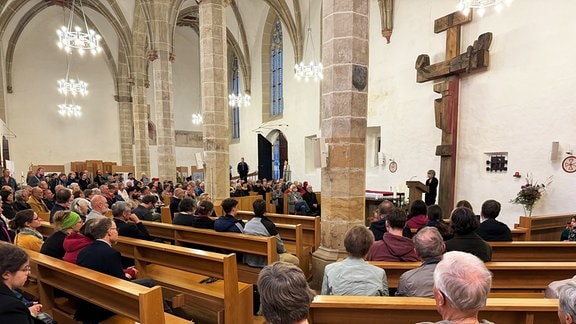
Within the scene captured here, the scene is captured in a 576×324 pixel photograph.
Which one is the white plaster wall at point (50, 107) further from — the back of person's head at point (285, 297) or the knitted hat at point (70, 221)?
the back of person's head at point (285, 297)

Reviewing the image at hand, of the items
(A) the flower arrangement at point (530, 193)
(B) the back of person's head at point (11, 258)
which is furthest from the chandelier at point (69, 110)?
(A) the flower arrangement at point (530, 193)

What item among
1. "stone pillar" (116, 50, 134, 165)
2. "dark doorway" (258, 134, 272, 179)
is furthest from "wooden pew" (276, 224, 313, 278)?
"stone pillar" (116, 50, 134, 165)

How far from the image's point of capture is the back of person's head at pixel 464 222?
9.43ft

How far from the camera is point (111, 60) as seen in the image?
61.2ft

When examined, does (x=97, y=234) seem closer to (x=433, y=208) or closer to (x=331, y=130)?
(x=331, y=130)

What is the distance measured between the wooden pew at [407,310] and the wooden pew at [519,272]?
78 centimetres

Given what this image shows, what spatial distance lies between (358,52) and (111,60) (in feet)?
59.9

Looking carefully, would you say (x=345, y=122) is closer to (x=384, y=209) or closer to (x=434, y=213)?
(x=384, y=209)

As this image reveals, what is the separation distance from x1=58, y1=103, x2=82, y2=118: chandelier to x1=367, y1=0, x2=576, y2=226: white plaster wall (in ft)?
50.3

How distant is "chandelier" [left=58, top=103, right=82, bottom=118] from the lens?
1674 centimetres

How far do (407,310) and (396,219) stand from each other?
1.11 metres

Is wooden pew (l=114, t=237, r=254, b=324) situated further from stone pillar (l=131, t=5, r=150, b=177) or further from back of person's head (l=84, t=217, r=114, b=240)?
stone pillar (l=131, t=5, r=150, b=177)

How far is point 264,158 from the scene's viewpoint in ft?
50.9

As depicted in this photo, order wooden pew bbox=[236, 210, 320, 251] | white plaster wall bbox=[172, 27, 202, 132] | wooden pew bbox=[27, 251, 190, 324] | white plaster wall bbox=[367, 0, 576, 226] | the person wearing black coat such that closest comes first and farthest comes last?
the person wearing black coat < wooden pew bbox=[27, 251, 190, 324] < wooden pew bbox=[236, 210, 320, 251] < white plaster wall bbox=[367, 0, 576, 226] < white plaster wall bbox=[172, 27, 202, 132]
